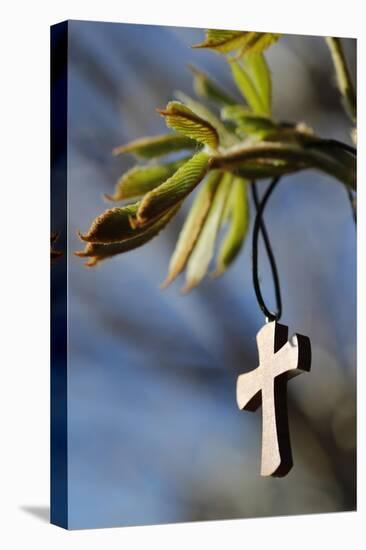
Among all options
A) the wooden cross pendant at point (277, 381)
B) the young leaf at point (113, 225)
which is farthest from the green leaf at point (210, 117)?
the wooden cross pendant at point (277, 381)

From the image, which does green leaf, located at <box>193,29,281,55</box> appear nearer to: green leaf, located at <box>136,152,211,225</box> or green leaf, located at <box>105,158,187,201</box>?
green leaf, located at <box>105,158,187,201</box>

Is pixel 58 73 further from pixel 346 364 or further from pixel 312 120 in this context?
pixel 346 364

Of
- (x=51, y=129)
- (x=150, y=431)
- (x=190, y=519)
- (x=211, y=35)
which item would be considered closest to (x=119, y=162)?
(x=51, y=129)

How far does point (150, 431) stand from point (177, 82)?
0.86 meters

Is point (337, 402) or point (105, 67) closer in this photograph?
point (105, 67)

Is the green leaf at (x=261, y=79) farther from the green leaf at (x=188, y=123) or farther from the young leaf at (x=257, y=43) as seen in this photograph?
the green leaf at (x=188, y=123)

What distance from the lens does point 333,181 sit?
3844 millimetres

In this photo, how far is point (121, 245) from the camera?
351 cm

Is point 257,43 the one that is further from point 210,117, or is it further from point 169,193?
point 169,193

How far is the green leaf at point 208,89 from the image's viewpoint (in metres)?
3.68

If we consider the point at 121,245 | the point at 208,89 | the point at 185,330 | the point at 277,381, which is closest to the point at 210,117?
the point at 208,89

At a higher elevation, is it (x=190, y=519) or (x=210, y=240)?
(x=210, y=240)

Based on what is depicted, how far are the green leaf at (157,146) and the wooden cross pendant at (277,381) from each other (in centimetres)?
62

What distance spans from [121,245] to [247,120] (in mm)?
492
